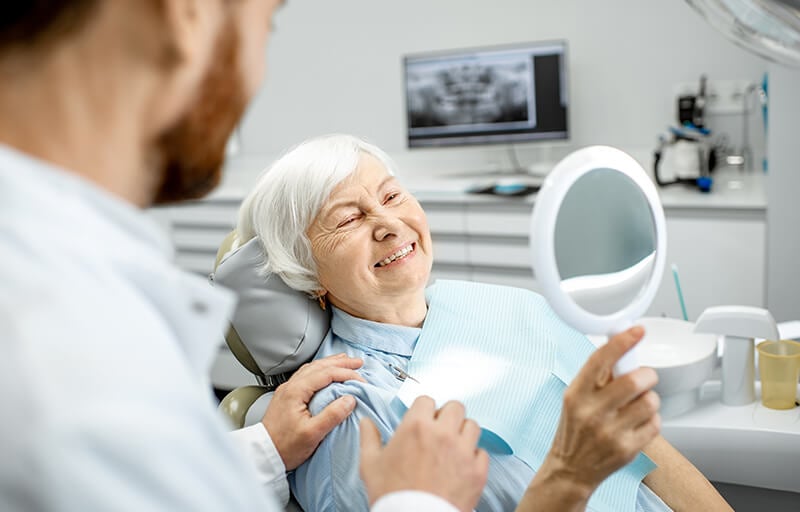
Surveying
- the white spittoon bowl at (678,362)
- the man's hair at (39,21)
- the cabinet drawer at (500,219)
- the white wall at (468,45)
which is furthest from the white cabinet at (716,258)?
the man's hair at (39,21)

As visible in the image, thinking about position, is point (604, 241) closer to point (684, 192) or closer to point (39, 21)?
point (39, 21)

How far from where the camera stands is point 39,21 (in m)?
0.59

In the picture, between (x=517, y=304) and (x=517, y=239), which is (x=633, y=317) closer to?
(x=517, y=304)

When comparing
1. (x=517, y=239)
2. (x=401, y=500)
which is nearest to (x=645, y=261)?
(x=401, y=500)

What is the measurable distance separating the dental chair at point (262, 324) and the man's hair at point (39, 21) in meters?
0.97

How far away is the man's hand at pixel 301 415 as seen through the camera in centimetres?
134

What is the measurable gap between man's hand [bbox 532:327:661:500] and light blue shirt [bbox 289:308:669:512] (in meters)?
0.38

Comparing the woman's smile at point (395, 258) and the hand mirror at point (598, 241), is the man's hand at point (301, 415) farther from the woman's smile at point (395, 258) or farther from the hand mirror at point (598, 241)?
the hand mirror at point (598, 241)

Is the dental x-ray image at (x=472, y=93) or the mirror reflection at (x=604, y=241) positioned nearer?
the mirror reflection at (x=604, y=241)

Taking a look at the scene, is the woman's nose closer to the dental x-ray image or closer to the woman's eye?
the woman's eye

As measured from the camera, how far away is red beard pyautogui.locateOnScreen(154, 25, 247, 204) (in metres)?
0.68

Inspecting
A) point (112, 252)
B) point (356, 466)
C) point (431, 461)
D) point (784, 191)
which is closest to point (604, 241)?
point (431, 461)

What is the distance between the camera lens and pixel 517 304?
5.58 ft

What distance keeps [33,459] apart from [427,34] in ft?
12.1
